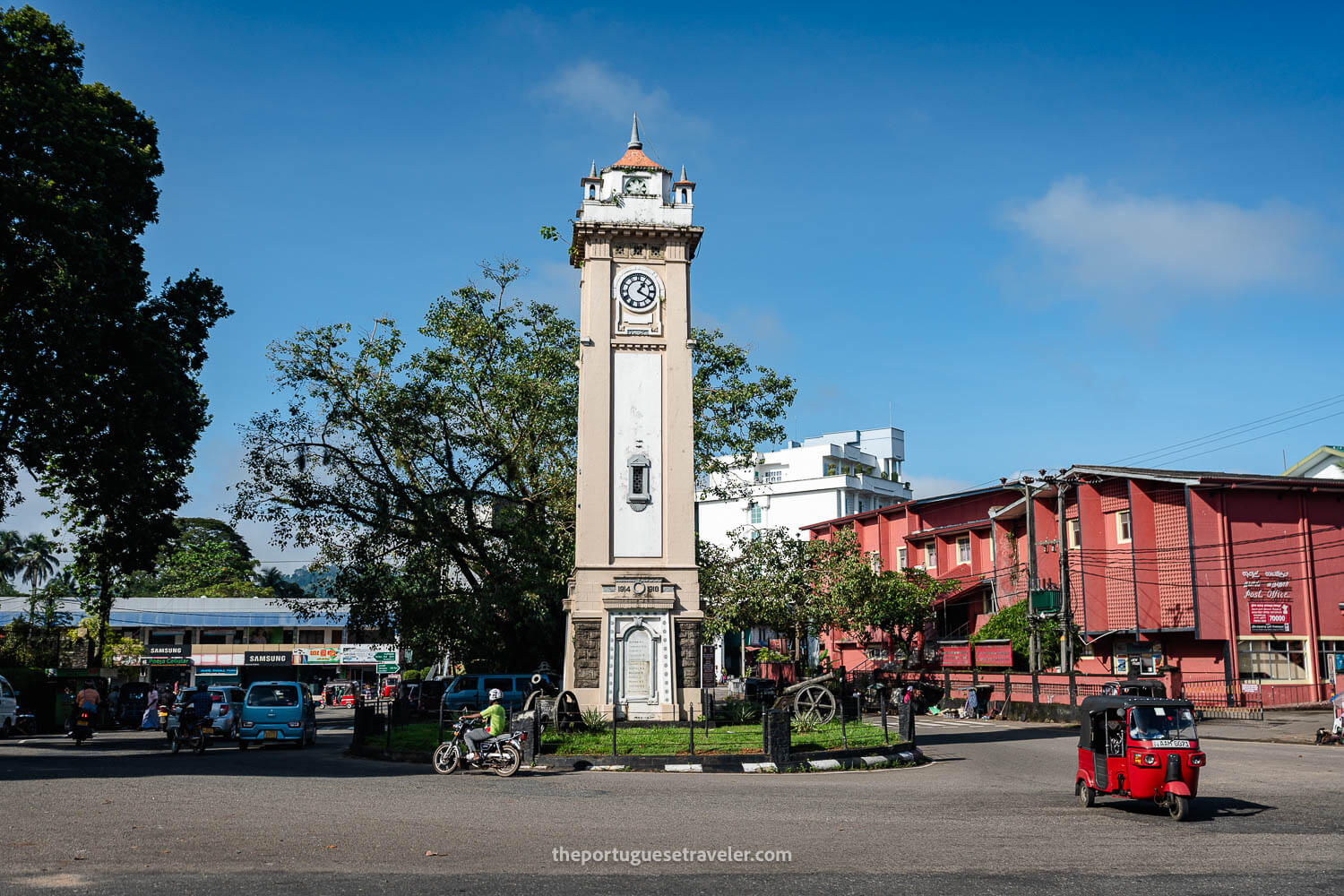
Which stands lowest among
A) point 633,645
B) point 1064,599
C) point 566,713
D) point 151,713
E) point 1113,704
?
point 151,713

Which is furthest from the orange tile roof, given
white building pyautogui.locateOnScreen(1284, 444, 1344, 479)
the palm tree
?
the palm tree

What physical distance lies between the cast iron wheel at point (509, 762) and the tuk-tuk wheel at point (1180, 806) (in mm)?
11019

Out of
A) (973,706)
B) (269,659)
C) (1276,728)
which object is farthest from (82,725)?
(269,659)

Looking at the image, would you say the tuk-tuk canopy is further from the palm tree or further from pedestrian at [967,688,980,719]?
the palm tree

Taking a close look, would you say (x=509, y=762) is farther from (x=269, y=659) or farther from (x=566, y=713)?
(x=269, y=659)

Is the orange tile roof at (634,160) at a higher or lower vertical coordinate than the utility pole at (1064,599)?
higher

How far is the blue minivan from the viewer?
93.6ft

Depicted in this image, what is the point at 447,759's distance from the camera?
20.0m

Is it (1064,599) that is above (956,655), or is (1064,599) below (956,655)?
above

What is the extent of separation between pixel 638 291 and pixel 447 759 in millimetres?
16473

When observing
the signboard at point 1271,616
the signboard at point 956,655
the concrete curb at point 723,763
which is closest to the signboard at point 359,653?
the signboard at point 956,655

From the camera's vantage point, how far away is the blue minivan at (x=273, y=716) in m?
28.5

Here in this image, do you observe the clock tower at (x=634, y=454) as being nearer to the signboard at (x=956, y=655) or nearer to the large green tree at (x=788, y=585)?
the large green tree at (x=788, y=585)

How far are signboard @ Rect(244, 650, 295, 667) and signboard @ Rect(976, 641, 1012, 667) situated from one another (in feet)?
152
